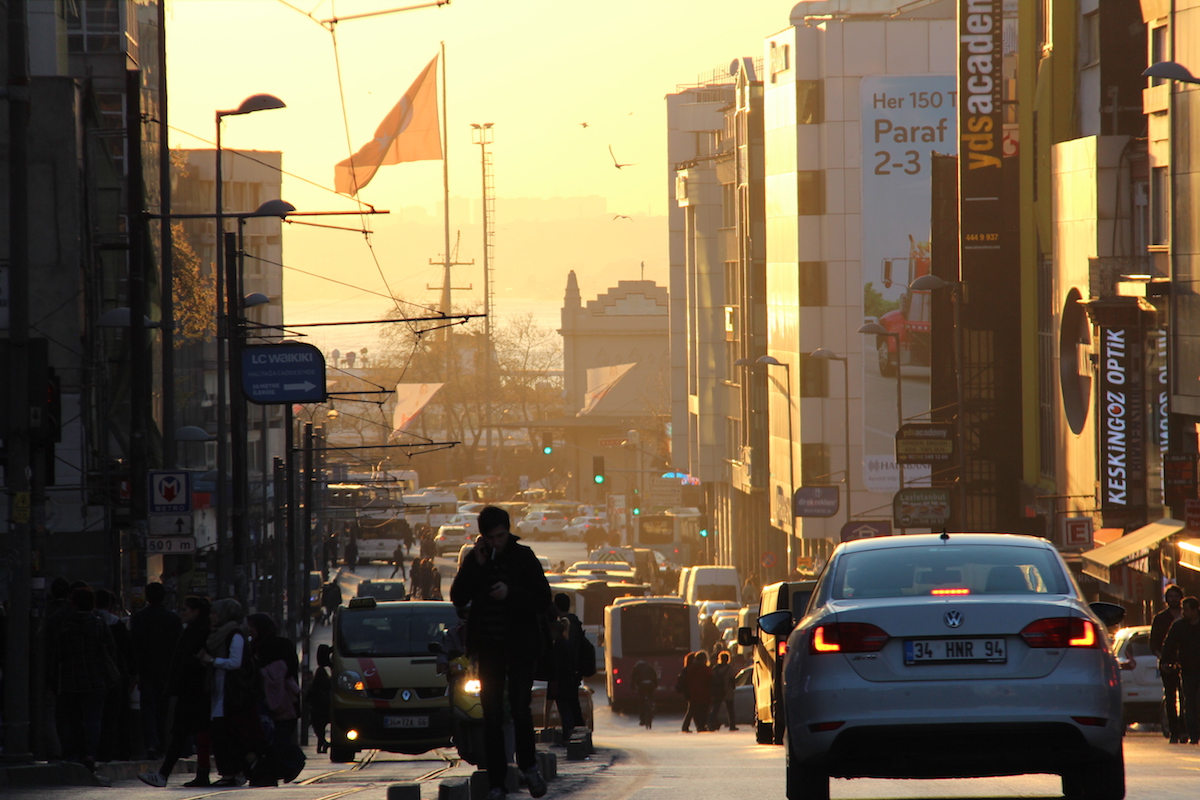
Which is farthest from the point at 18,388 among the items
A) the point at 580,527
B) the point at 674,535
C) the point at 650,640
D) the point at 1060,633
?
the point at 580,527

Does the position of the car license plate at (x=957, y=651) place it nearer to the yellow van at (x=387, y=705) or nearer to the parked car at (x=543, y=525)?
the yellow van at (x=387, y=705)

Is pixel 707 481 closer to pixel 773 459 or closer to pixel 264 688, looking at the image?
pixel 773 459

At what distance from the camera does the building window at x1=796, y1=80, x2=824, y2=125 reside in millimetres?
74625

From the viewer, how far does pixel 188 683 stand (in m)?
14.4

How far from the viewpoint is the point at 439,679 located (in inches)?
791

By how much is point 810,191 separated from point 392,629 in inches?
2229

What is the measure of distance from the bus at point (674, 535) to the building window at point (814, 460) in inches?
813

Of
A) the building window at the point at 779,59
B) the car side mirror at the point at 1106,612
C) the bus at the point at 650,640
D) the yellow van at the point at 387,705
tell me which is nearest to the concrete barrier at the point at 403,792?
the car side mirror at the point at 1106,612

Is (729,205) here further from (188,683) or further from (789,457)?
(188,683)

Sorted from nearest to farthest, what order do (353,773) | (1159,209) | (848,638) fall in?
(848,638) < (353,773) < (1159,209)

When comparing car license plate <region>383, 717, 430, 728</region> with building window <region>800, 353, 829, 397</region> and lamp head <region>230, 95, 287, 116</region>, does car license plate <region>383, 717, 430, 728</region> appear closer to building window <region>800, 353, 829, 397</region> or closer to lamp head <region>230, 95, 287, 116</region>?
lamp head <region>230, 95, 287, 116</region>

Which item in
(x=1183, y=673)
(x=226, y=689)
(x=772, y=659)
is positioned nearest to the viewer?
(x=226, y=689)

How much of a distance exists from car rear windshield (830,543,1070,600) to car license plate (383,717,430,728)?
35.0ft

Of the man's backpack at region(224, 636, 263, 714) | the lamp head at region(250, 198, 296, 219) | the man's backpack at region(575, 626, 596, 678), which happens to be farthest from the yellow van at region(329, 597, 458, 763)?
the lamp head at region(250, 198, 296, 219)
